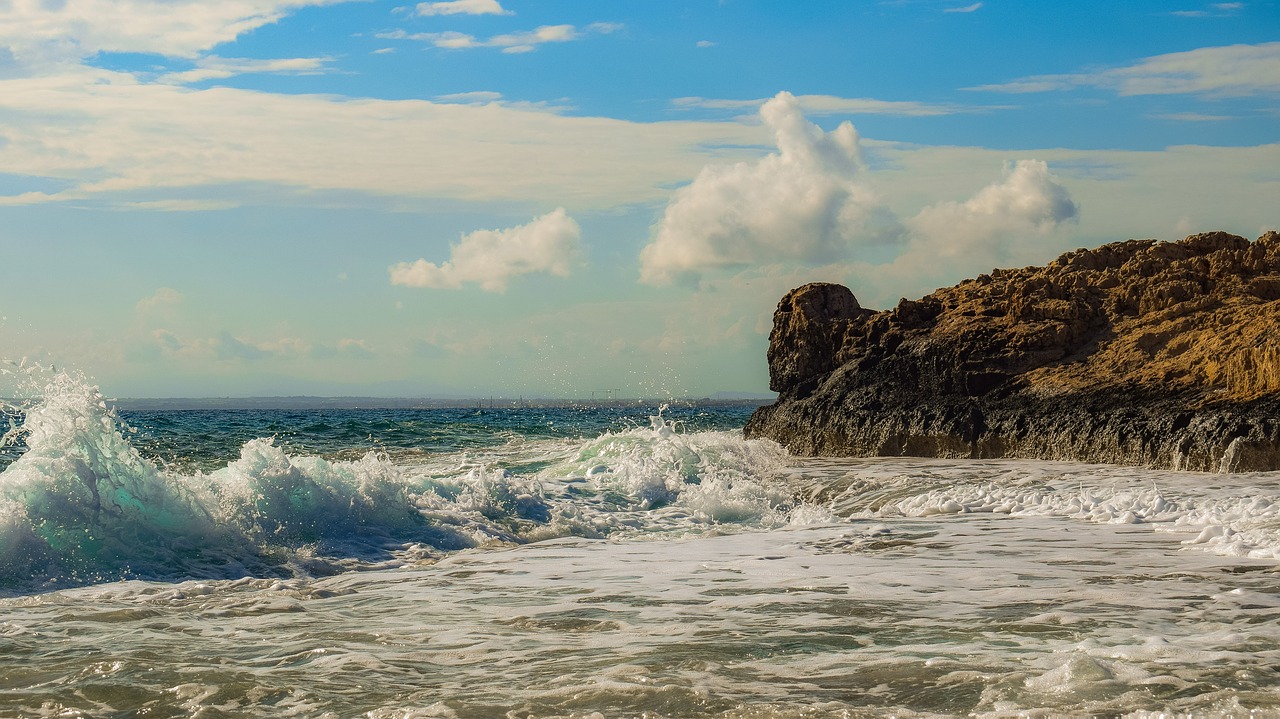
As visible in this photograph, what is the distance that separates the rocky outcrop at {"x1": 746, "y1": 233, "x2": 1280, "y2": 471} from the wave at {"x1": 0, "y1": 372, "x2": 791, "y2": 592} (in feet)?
12.1

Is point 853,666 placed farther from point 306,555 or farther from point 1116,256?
point 1116,256

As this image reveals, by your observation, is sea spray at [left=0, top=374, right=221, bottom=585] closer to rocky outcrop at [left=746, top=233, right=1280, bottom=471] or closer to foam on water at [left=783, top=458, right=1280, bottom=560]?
foam on water at [left=783, top=458, right=1280, bottom=560]

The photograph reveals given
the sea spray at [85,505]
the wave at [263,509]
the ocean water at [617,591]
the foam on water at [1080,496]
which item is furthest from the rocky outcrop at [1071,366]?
the sea spray at [85,505]

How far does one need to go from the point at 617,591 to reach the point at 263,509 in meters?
4.20

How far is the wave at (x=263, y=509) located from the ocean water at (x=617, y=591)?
0.03 meters

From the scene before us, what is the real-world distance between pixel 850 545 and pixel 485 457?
11458mm

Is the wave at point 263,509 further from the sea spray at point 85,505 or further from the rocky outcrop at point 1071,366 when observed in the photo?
Result: the rocky outcrop at point 1071,366

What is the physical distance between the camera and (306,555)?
8742mm

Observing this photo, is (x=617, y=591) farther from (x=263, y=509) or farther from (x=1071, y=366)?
(x=1071, y=366)

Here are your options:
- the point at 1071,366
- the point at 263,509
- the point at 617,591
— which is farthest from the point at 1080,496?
the point at 263,509

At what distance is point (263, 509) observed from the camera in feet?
31.3

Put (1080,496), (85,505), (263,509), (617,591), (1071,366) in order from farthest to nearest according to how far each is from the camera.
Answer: (1071,366), (1080,496), (263,509), (85,505), (617,591)

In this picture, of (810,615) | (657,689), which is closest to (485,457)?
(810,615)

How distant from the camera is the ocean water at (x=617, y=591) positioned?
4.57 m
